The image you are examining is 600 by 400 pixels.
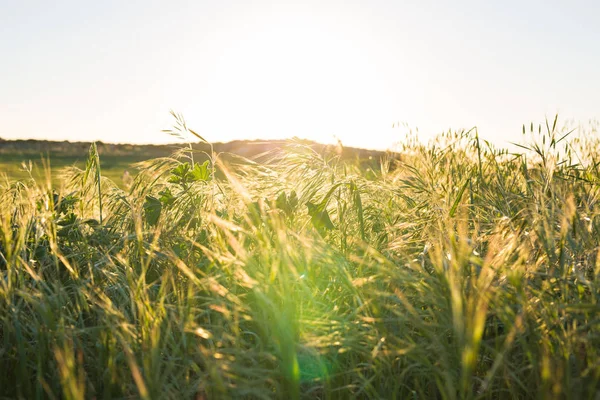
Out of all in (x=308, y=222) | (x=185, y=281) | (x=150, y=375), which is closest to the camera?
(x=150, y=375)

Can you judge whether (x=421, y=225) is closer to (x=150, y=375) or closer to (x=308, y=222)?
(x=308, y=222)

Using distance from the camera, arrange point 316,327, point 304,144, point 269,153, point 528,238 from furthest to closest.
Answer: point 269,153 < point 304,144 < point 528,238 < point 316,327

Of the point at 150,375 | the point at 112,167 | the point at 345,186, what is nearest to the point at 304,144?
the point at 345,186

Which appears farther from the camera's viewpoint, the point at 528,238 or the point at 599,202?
the point at 599,202

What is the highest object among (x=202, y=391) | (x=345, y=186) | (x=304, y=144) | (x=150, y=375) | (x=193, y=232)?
(x=304, y=144)

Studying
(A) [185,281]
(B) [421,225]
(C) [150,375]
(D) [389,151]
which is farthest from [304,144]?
(D) [389,151]

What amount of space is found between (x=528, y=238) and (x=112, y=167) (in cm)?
1776

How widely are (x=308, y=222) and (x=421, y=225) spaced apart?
0.49m

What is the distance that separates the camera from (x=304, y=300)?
1.73 metres

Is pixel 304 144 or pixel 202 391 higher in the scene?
pixel 304 144

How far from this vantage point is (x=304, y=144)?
2.43 m

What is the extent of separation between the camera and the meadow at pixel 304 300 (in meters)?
1.23

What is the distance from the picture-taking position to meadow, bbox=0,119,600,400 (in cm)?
123

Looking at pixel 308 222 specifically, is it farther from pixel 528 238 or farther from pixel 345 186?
pixel 528 238
